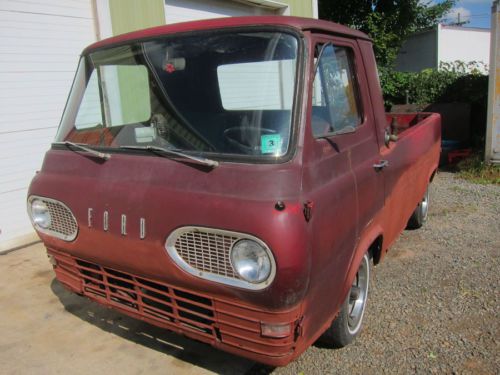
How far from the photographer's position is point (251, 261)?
206 cm

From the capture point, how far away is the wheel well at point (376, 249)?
320 cm

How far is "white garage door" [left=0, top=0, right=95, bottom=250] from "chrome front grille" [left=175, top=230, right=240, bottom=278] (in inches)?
139

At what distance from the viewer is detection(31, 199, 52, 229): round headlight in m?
2.79

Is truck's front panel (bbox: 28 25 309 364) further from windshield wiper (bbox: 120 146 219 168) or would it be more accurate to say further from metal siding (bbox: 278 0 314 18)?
metal siding (bbox: 278 0 314 18)

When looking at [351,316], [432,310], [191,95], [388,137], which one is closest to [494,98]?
[388,137]

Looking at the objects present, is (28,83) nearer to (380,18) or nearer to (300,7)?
(300,7)

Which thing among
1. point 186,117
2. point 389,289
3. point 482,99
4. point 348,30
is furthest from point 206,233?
point 482,99

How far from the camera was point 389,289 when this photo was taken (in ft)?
12.3

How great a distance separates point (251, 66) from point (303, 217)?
3.24 ft

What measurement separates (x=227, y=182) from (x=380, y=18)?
1588cm

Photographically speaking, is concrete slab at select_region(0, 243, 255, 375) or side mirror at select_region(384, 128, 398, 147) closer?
concrete slab at select_region(0, 243, 255, 375)

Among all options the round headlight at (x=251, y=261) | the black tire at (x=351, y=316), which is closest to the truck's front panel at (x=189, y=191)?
the round headlight at (x=251, y=261)

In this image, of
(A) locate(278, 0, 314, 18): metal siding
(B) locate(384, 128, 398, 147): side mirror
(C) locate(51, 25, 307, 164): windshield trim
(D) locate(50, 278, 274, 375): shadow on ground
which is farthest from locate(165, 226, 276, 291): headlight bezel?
(A) locate(278, 0, 314, 18): metal siding

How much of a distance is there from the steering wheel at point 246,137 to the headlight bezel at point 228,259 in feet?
1.50
